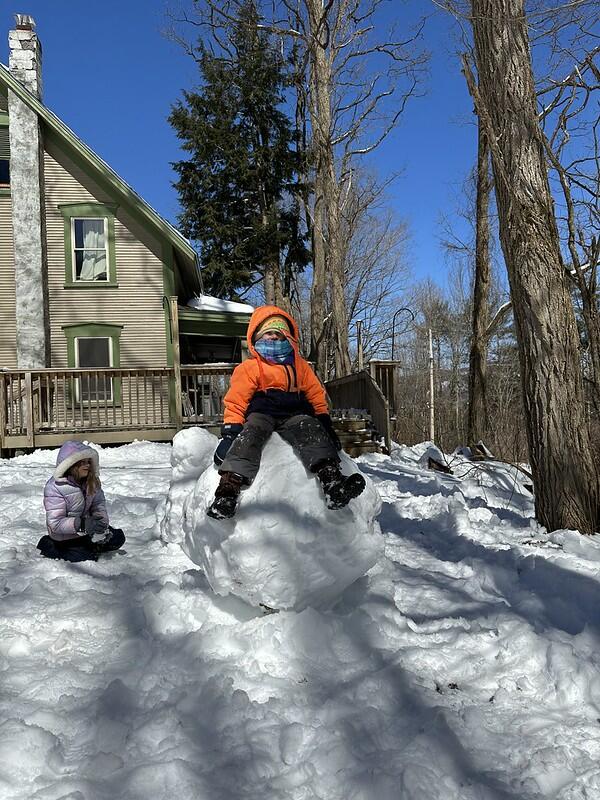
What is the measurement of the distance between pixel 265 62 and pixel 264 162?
12.6ft

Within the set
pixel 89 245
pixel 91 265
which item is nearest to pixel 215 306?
pixel 91 265

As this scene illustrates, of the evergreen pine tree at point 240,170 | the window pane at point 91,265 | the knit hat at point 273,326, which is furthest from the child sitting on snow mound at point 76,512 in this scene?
the evergreen pine tree at point 240,170

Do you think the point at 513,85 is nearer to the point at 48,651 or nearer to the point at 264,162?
the point at 48,651

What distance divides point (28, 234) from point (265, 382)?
43.5 feet

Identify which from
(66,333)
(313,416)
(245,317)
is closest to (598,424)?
(313,416)

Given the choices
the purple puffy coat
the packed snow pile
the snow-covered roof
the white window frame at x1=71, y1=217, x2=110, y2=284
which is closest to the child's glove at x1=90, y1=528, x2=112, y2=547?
the purple puffy coat

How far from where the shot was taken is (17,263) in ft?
46.1

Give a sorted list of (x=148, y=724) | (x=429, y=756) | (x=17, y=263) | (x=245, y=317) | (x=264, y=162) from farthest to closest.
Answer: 1. (x=264, y=162)
2. (x=245, y=317)
3. (x=17, y=263)
4. (x=148, y=724)
5. (x=429, y=756)

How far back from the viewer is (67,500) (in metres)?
4.06

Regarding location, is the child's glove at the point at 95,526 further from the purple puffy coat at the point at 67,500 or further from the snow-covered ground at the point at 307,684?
the snow-covered ground at the point at 307,684

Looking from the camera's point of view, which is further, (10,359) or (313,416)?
(10,359)

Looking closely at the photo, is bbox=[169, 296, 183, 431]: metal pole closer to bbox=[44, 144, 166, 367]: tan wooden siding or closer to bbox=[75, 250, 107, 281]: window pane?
bbox=[44, 144, 166, 367]: tan wooden siding

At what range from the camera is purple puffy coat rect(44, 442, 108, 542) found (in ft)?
13.0

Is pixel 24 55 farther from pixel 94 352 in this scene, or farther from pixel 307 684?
pixel 307 684
